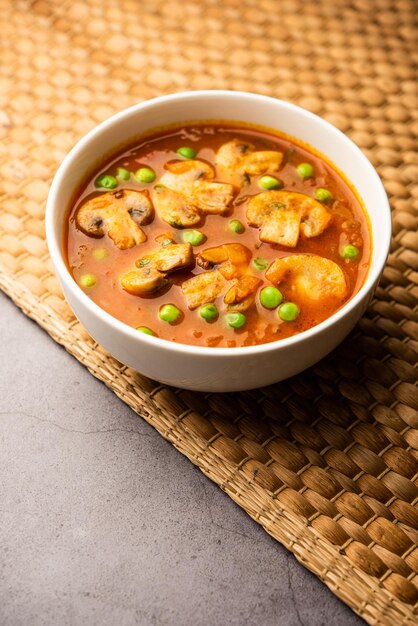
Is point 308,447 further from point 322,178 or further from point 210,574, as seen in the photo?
Answer: point 322,178

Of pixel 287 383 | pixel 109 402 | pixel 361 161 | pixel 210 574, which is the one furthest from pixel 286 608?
pixel 361 161

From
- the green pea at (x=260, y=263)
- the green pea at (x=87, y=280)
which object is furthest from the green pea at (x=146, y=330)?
the green pea at (x=260, y=263)

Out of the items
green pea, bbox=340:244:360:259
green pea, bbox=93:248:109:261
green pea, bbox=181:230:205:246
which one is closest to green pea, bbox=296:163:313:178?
green pea, bbox=340:244:360:259

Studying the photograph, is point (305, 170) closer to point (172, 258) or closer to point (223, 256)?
point (223, 256)

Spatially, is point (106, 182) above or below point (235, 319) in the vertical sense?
above

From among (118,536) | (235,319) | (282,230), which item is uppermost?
(282,230)

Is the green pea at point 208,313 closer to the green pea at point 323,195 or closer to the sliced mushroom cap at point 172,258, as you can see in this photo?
the sliced mushroom cap at point 172,258

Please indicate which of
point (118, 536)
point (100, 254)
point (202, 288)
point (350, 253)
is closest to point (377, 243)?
point (350, 253)
